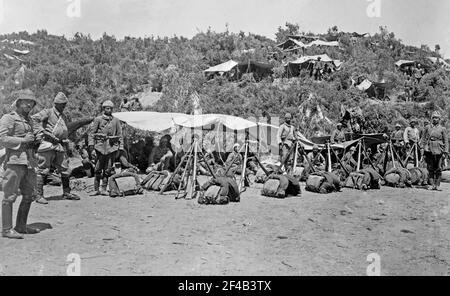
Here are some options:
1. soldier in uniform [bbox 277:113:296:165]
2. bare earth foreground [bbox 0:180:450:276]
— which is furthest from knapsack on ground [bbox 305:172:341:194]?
soldier in uniform [bbox 277:113:296:165]

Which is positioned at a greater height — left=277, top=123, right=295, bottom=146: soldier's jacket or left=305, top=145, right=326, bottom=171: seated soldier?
left=277, top=123, right=295, bottom=146: soldier's jacket

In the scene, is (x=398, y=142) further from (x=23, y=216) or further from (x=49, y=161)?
(x=23, y=216)

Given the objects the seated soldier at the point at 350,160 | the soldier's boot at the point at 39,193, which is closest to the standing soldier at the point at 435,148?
the seated soldier at the point at 350,160

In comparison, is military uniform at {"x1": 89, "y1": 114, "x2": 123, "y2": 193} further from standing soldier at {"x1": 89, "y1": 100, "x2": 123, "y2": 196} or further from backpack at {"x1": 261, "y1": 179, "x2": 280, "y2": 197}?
backpack at {"x1": 261, "y1": 179, "x2": 280, "y2": 197}

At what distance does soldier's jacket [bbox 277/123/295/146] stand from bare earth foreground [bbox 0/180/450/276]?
8.48 ft

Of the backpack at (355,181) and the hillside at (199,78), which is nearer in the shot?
the backpack at (355,181)

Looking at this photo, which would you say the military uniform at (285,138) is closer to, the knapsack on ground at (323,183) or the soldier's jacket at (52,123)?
the knapsack on ground at (323,183)

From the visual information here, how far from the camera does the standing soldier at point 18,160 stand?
5.42m

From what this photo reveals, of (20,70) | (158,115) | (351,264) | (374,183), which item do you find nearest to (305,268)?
(351,264)

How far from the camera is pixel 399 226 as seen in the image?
270 inches

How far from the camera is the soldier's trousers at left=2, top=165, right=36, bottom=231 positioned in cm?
542

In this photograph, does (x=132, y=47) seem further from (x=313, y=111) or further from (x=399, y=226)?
(x=399, y=226)

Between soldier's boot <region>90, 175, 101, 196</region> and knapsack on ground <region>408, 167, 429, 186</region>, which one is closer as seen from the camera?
soldier's boot <region>90, 175, 101, 196</region>

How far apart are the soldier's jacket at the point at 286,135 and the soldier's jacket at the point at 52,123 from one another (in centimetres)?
582
